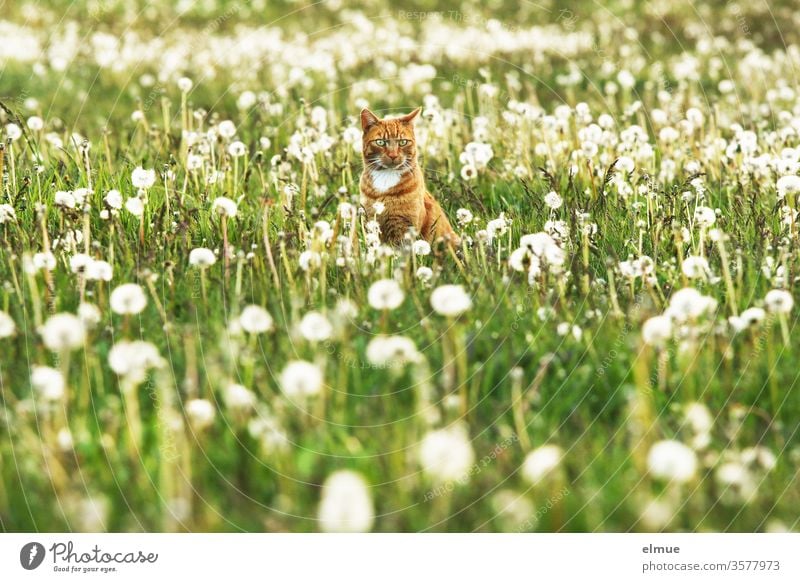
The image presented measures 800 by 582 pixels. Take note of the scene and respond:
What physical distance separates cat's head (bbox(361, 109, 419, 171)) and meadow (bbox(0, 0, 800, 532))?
369mm

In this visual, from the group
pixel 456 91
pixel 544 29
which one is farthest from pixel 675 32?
pixel 456 91

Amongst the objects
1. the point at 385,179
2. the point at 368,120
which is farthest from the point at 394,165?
the point at 368,120

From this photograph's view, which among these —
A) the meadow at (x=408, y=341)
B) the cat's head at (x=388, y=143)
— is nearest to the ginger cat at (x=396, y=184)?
the cat's head at (x=388, y=143)

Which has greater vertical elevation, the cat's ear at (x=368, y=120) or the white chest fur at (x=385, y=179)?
the cat's ear at (x=368, y=120)

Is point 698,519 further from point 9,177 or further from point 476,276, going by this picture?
point 9,177

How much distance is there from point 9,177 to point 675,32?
868cm

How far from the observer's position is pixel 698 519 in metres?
3.10

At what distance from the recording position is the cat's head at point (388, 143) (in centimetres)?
550

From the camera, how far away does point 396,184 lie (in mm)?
5418

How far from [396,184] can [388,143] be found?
0.28m

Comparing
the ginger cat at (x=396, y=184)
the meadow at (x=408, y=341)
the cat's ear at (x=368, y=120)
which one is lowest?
the meadow at (x=408, y=341)

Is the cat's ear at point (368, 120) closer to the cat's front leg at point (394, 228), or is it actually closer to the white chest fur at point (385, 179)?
the white chest fur at point (385, 179)

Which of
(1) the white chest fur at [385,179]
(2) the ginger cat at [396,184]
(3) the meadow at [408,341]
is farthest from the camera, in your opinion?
(1) the white chest fur at [385,179]

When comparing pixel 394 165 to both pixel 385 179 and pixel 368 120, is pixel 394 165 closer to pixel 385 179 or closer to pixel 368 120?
pixel 385 179
